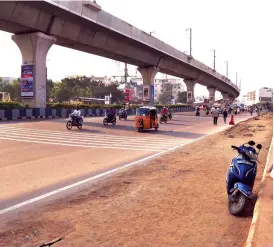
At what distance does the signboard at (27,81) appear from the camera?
2923 cm

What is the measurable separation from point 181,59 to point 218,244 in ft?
166

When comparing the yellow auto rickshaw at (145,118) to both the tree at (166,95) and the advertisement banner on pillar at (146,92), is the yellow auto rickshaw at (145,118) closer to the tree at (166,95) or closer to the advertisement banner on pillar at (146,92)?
the advertisement banner on pillar at (146,92)

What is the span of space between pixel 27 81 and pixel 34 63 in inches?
71.0

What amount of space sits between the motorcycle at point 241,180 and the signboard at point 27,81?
26265 mm

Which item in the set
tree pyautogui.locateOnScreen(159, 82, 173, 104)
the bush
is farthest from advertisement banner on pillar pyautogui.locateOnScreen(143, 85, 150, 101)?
tree pyautogui.locateOnScreen(159, 82, 173, 104)

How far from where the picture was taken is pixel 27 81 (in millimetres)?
29500

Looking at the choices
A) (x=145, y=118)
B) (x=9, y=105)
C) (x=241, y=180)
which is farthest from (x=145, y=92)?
(x=241, y=180)

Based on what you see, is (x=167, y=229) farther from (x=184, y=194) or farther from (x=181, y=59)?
(x=181, y=59)

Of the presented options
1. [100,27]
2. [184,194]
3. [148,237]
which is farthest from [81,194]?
[100,27]

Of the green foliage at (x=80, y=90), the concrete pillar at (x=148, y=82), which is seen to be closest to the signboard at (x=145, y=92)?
the concrete pillar at (x=148, y=82)

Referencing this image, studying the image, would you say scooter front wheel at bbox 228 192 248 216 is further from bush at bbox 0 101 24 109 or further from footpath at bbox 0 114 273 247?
bush at bbox 0 101 24 109

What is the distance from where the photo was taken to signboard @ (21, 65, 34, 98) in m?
29.2

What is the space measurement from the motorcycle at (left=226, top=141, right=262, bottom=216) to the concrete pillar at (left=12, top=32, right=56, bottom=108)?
85.8 feet

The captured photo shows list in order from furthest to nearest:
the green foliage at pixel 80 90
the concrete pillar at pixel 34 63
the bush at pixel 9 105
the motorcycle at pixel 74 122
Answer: the green foliage at pixel 80 90
the concrete pillar at pixel 34 63
the bush at pixel 9 105
the motorcycle at pixel 74 122
